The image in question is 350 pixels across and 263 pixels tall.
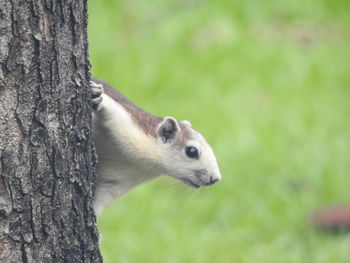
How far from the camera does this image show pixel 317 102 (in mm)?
9969

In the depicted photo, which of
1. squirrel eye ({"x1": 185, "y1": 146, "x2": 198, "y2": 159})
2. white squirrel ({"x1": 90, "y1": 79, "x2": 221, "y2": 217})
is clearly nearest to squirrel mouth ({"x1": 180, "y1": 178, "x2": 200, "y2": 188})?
white squirrel ({"x1": 90, "y1": 79, "x2": 221, "y2": 217})

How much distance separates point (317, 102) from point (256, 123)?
83cm

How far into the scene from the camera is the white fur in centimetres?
418

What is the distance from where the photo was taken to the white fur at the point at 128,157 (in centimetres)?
418

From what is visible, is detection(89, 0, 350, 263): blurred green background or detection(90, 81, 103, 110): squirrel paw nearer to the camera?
detection(90, 81, 103, 110): squirrel paw

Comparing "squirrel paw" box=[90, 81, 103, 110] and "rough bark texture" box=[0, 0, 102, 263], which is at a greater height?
"squirrel paw" box=[90, 81, 103, 110]

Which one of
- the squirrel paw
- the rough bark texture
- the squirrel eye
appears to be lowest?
the rough bark texture

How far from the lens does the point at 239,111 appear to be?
981 cm

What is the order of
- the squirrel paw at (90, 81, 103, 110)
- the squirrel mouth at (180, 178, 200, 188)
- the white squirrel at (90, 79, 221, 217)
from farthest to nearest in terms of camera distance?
the squirrel mouth at (180, 178, 200, 188)
the white squirrel at (90, 79, 221, 217)
the squirrel paw at (90, 81, 103, 110)

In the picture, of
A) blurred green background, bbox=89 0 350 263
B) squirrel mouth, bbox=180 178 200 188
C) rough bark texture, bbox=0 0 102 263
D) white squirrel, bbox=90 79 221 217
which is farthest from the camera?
blurred green background, bbox=89 0 350 263

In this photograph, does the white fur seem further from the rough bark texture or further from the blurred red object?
the blurred red object

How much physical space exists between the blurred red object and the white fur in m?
3.60

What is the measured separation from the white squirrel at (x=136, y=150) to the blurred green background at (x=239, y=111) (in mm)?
1803

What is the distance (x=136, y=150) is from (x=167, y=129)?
0.90ft
